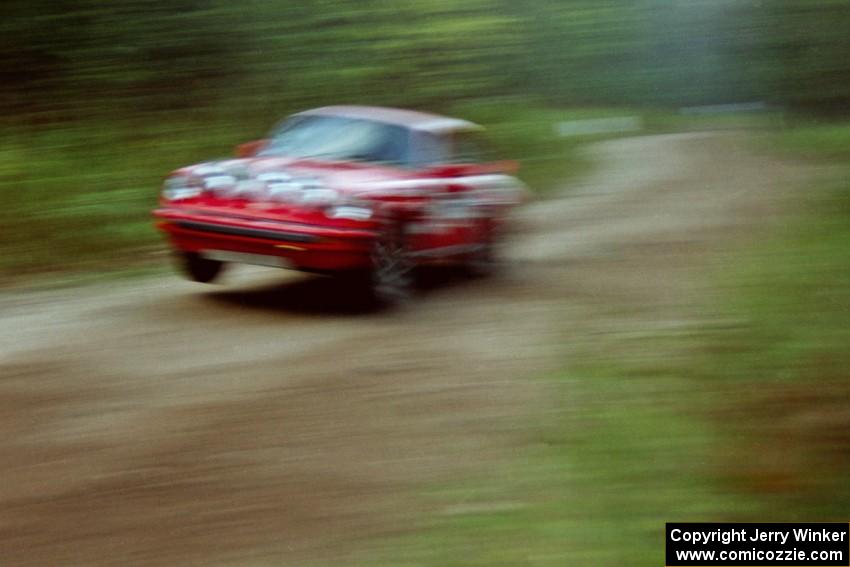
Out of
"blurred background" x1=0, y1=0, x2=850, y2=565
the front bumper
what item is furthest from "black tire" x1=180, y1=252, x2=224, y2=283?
the front bumper

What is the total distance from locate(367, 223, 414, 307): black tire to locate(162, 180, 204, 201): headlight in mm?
1345

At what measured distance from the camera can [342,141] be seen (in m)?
10.2

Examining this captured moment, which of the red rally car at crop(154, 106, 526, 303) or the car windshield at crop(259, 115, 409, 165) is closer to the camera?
the red rally car at crop(154, 106, 526, 303)

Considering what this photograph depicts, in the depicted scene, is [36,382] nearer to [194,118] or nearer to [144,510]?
[144,510]

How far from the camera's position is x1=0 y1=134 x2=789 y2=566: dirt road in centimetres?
545

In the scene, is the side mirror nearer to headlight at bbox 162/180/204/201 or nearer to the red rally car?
the red rally car

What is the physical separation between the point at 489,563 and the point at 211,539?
1.11m

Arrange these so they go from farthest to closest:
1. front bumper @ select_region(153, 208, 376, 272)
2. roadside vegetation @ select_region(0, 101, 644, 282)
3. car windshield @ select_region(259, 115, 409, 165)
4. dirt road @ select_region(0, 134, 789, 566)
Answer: roadside vegetation @ select_region(0, 101, 644, 282) < car windshield @ select_region(259, 115, 409, 165) < front bumper @ select_region(153, 208, 376, 272) < dirt road @ select_region(0, 134, 789, 566)

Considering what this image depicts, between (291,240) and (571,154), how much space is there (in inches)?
518

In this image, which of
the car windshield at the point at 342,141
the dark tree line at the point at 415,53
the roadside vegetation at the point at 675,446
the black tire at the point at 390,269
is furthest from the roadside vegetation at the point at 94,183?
the roadside vegetation at the point at 675,446

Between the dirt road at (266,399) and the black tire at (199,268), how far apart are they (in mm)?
137

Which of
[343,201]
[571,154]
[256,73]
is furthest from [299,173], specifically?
[571,154]

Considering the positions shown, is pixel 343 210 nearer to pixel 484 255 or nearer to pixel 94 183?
pixel 484 255

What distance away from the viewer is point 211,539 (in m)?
5.27
